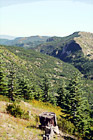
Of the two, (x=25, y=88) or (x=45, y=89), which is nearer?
(x=25, y=88)

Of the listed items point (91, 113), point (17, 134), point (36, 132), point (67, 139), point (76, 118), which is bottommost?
point (91, 113)

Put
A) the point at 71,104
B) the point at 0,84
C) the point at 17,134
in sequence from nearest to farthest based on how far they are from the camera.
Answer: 1. the point at 17,134
2. the point at 71,104
3. the point at 0,84

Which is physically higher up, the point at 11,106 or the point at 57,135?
the point at 11,106

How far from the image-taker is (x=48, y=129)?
15.4 meters

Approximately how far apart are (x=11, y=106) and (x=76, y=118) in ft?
50.3

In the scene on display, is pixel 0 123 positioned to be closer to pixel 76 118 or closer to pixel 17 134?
pixel 17 134

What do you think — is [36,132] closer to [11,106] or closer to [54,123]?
[54,123]

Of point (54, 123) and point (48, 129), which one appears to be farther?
point (54, 123)

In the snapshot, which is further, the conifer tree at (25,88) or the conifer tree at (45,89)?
the conifer tree at (45,89)

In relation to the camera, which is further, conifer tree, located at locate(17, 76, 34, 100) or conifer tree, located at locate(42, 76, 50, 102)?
conifer tree, located at locate(42, 76, 50, 102)

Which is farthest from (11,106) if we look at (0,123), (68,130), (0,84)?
(0,84)

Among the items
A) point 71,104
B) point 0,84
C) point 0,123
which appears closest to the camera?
point 0,123

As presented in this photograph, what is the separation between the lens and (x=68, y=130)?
20766 mm

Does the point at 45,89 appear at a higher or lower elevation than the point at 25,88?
lower
